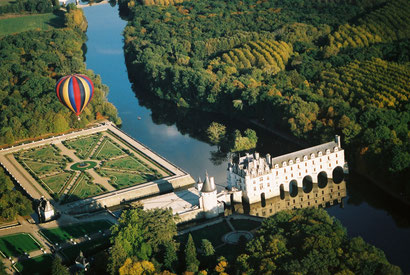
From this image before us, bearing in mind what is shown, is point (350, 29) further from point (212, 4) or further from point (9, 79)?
point (9, 79)

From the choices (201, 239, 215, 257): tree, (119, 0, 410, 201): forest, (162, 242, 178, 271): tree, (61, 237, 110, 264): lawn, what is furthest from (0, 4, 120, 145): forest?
(201, 239, 215, 257): tree

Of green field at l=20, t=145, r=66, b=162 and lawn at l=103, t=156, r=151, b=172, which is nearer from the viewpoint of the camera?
lawn at l=103, t=156, r=151, b=172

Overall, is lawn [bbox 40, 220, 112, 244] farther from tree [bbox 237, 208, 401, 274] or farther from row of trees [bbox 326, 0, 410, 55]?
row of trees [bbox 326, 0, 410, 55]

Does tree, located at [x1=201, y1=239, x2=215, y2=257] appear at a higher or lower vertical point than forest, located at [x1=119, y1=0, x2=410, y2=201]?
lower

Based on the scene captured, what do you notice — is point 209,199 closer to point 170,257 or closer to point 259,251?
point 170,257

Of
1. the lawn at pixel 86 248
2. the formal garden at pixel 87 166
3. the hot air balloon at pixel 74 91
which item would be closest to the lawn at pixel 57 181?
the formal garden at pixel 87 166

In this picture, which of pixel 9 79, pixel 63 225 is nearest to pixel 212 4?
pixel 9 79

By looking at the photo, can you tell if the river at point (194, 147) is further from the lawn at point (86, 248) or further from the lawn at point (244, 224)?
the lawn at point (86, 248)

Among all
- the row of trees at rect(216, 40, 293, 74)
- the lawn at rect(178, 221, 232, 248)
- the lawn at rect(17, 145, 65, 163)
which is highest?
the row of trees at rect(216, 40, 293, 74)
